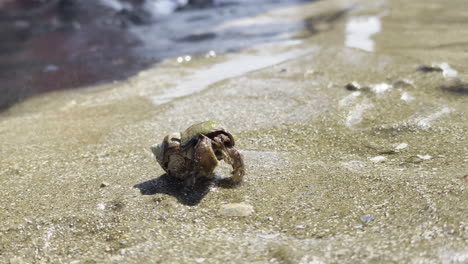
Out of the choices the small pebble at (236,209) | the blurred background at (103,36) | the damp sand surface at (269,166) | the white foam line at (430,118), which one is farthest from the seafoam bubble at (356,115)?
the blurred background at (103,36)

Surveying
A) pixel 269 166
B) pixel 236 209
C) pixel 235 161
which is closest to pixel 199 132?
pixel 235 161

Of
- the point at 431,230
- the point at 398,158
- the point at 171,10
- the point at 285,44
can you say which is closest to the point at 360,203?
the point at 431,230

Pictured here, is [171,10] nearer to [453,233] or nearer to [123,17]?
[123,17]

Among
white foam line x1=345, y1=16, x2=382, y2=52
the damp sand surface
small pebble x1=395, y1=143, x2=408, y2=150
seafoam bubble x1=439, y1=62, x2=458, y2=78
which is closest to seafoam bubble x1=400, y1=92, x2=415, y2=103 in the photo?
the damp sand surface

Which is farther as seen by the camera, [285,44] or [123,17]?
[123,17]

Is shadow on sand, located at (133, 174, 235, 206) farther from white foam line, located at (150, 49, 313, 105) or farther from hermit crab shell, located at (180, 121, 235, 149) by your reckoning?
white foam line, located at (150, 49, 313, 105)

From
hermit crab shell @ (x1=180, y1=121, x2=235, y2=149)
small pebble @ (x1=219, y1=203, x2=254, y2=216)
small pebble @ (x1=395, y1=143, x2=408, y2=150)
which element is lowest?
small pebble @ (x1=395, y1=143, x2=408, y2=150)

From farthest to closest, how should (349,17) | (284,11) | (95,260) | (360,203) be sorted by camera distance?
1. (284,11)
2. (349,17)
3. (360,203)
4. (95,260)

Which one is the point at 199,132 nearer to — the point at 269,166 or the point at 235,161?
the point at 235,161
